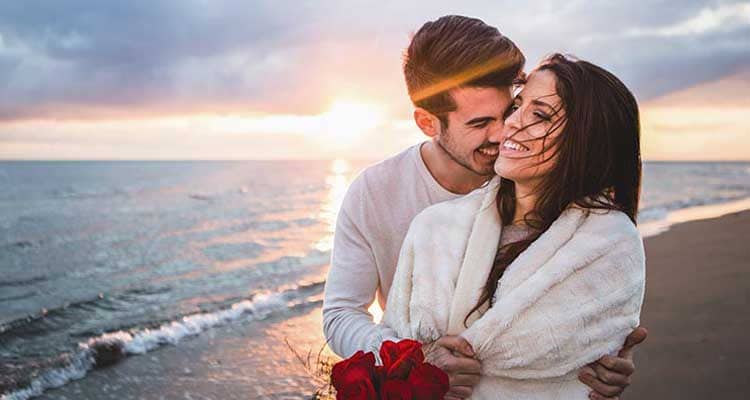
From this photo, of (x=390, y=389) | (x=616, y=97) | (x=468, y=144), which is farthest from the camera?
(x=468, y=144)

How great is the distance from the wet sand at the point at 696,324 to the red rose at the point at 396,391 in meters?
4.13

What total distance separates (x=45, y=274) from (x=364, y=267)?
1117 centimetres

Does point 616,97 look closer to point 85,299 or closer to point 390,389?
point 390,389

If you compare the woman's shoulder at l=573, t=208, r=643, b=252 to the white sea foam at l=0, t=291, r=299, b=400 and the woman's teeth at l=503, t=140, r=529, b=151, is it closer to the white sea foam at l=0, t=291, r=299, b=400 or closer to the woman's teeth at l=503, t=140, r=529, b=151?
the woman's teeth at l=503, t=140, r=529, b=151

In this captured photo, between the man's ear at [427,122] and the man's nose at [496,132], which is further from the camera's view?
the man's ear at [427,122]

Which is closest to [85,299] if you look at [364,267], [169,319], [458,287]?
[169,319]

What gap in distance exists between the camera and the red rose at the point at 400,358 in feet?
5.20

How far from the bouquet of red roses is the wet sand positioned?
4060mm

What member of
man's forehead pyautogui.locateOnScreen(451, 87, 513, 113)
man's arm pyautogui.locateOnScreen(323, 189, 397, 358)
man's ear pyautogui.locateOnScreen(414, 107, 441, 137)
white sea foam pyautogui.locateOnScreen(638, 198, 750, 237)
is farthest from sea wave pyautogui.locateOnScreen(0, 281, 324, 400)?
white sea foam pyautogui.locateOnScreen(638, 198, 750, 237)

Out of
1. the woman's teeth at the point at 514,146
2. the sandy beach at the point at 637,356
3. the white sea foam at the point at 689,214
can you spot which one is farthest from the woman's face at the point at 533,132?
the white sea foam at the point at 689,214

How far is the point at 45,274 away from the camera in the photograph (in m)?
12.2

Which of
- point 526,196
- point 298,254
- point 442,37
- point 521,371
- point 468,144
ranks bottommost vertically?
point 298,254

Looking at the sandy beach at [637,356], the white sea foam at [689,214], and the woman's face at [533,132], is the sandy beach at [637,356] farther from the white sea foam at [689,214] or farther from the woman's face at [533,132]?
the white sea foam at [689,214]

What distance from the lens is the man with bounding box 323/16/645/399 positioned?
3.00 metres
